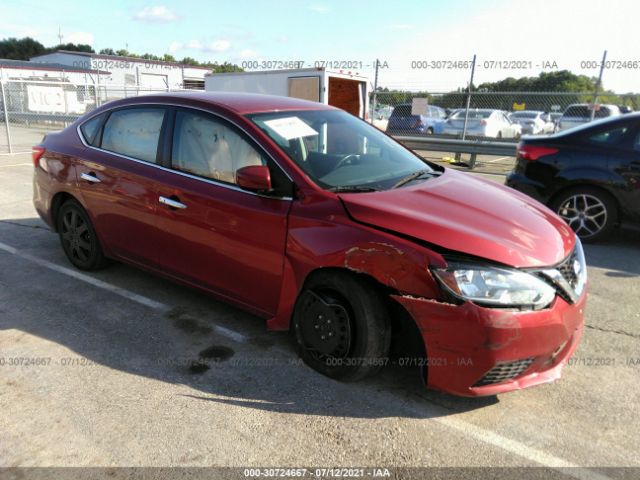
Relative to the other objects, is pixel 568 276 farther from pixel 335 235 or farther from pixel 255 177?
pixel 255 177

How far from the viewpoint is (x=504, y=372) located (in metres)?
2.51

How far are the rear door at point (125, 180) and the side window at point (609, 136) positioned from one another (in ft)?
15.6

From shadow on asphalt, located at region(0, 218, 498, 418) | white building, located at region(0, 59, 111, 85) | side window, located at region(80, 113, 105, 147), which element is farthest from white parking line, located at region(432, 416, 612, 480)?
white building, located at region(0, 59, 111, 85)

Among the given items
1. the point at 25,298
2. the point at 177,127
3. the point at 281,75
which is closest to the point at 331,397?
the point at 177,127

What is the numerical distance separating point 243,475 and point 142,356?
50.4 inches

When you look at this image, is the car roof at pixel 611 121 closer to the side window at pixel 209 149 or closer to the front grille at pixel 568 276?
the front grille at pixel 568 276

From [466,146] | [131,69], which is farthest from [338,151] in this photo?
[131,69]

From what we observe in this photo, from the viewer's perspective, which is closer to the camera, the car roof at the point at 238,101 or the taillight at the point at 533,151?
the car roof at the point at 238,101

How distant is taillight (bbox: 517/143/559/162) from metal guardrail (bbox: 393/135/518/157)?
5.00 meters

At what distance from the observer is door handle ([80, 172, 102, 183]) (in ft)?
13.4

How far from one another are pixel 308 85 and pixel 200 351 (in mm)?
10045

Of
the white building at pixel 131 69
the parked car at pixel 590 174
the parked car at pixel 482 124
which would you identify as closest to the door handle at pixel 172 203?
the parked car at pixel 590 174

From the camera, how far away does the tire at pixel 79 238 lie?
4.36 m

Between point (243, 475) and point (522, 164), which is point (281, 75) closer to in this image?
point (522, 164)
